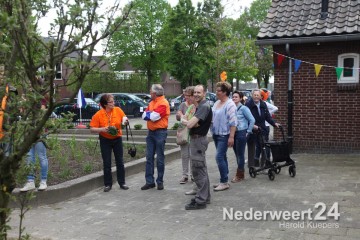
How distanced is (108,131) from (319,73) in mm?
6343

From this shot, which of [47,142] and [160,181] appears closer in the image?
[47,142]

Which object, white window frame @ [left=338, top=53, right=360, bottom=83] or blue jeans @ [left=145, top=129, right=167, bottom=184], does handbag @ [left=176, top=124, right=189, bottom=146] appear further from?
white window frame @ [left=338, top=53, right=360, bottom=83]

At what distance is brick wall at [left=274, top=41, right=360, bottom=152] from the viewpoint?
35.4ft

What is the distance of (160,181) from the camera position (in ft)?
24.7

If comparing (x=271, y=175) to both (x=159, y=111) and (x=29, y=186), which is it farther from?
(x=29, y=186)

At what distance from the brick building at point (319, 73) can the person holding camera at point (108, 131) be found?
535 cm

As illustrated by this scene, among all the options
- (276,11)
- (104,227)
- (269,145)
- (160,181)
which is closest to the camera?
(104,227)

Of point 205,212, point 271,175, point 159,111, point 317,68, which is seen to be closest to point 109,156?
point 159,111

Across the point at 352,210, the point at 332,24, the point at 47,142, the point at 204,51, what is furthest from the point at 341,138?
the point at 204,51

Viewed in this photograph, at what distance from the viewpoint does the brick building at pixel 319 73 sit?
423 inches

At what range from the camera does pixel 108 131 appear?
7.28 m

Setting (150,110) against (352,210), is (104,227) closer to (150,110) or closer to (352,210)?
(150,110)

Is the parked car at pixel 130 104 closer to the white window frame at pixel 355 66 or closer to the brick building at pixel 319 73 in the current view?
Answer: the brick building at pixel 319 73

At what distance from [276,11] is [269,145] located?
17.8ft
